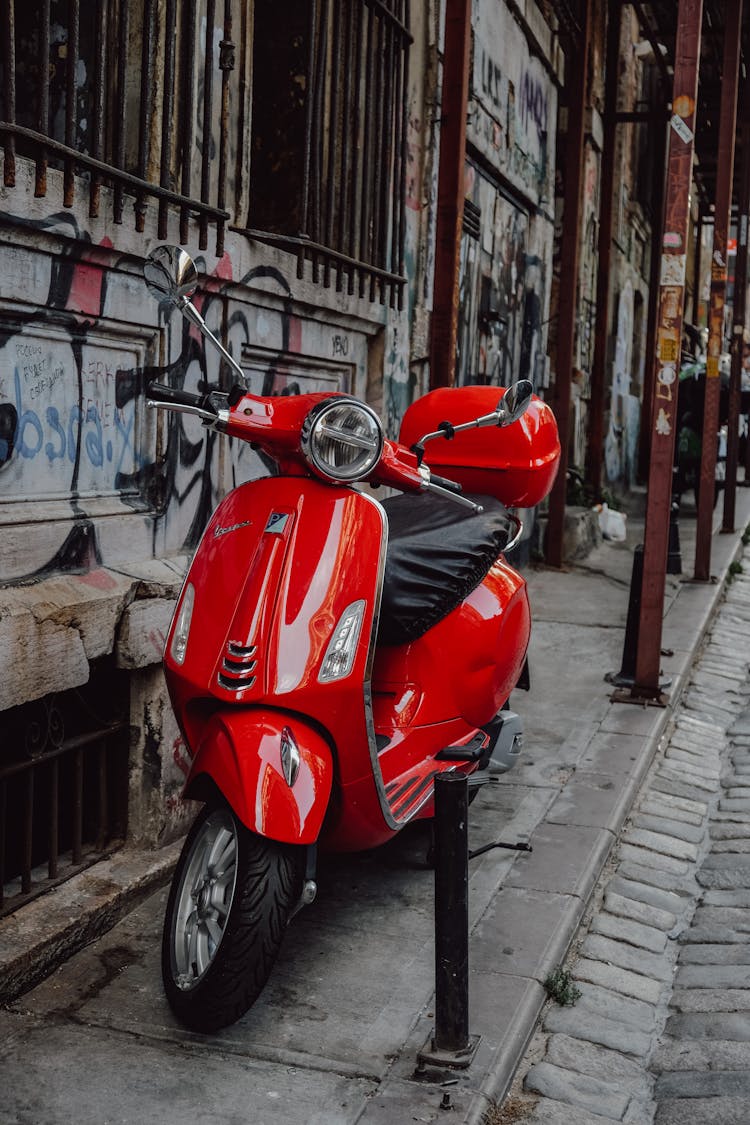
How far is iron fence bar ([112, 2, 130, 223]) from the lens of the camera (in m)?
3.77

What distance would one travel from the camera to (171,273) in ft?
9.83

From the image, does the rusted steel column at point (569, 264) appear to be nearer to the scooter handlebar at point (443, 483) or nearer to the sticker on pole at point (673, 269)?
the sticker on pole at point (673, 269)

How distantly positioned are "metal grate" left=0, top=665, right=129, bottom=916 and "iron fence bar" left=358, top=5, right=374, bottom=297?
2.85m

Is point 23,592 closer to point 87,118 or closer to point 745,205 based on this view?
point 87,118

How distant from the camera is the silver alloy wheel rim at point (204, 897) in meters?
2.91

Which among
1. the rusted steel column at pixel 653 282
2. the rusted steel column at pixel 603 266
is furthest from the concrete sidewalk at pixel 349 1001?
the rusted steel column at pixel 653 282

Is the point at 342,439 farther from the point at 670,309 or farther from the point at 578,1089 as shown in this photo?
the point at 670,309

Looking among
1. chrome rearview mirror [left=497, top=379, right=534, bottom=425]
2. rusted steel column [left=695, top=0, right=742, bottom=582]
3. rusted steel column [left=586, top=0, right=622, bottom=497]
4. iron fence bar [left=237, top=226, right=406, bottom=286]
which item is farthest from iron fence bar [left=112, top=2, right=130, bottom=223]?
rusted steel column [left=586, top=0, right=622, bottom=497]

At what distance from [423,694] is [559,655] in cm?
346

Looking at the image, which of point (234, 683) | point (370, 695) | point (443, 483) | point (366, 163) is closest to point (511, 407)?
point (443, 483)

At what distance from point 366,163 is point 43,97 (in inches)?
109

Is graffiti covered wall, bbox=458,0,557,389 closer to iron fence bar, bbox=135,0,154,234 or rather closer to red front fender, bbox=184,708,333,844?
iron fence bar, bbox=135,0,154,234

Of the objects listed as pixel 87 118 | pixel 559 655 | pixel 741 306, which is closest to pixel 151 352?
pixel 87 118

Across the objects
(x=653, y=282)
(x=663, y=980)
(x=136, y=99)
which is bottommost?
(x=663, y=980)
